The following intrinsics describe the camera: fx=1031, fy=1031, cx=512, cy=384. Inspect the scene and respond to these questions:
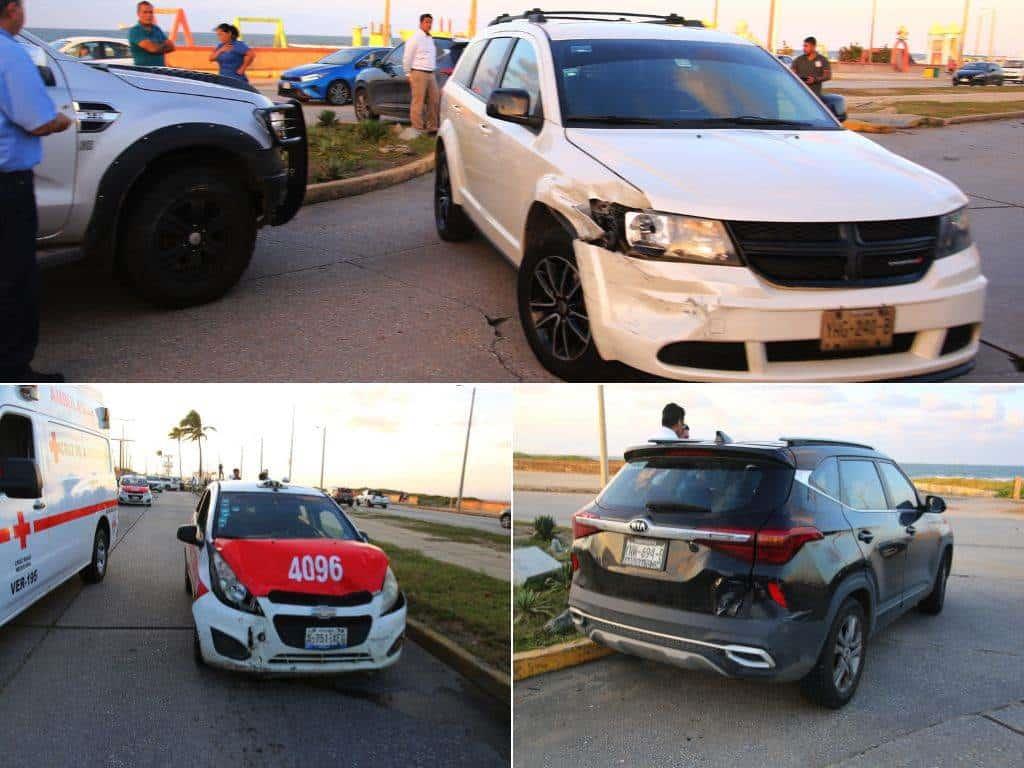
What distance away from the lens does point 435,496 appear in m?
3.45

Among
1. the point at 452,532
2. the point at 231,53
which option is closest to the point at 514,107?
the point at 452,532

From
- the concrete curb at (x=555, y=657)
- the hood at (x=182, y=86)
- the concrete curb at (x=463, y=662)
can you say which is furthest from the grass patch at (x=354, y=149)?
the concrete curb at (x=555, y=657)

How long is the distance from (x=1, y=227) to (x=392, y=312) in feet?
7.98

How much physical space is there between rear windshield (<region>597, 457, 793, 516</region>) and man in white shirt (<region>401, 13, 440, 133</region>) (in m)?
12.4

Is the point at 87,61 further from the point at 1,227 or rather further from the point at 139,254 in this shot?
the point at 1,227

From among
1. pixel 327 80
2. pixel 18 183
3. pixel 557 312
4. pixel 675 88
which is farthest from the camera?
pixel 327 80

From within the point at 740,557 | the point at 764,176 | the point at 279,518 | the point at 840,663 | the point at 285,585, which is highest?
the point at 764,176

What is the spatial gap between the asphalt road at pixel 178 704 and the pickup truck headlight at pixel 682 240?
6.57ft

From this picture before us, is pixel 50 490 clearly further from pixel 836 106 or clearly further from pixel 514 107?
pixel 836 106

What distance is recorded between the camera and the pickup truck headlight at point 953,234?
15.7 feet

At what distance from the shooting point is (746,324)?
4355mm

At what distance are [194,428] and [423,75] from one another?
40.0 feet

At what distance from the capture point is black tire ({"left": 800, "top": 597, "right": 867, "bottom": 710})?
321 centimetres

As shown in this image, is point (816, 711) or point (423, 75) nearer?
point (816, 711)
